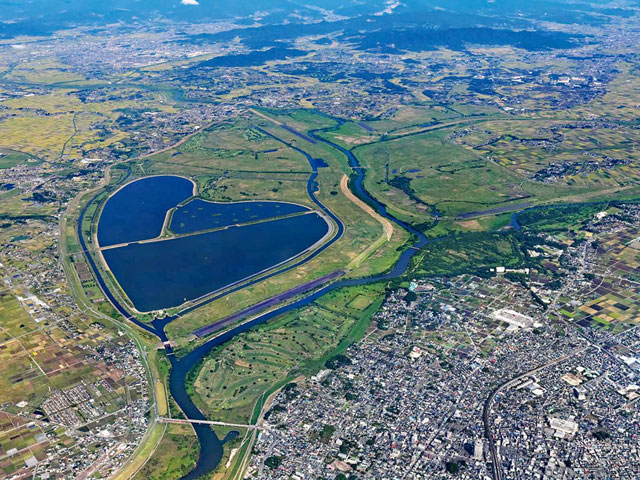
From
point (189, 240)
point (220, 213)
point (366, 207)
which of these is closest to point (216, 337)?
point (189, 240)

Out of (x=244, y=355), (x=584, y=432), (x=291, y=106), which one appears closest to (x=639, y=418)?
(x=584, y=432)

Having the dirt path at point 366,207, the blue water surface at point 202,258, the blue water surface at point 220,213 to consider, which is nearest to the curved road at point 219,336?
the dirt path at point 366,207

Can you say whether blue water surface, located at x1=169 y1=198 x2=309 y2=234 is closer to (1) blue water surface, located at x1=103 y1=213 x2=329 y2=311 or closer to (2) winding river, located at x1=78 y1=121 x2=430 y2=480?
(1) blue water surface, located at x1=103 y1=213 x2=329 y2=311

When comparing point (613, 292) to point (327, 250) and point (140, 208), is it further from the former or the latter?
point (140, 208)

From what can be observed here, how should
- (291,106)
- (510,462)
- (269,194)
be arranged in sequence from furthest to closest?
(291,106) < (269,194) < (510,462)

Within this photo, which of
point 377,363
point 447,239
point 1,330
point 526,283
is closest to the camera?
point 377,363

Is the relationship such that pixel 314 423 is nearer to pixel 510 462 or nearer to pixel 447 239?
pixel 510 462

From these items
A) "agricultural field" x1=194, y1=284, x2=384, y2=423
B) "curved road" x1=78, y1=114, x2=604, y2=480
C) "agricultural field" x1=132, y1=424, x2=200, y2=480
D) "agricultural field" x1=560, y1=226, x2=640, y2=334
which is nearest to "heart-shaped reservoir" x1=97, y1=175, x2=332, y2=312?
"curved road" x1=78, y1=114, x2=604, y2=480

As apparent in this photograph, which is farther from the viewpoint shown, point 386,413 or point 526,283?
point 526,283

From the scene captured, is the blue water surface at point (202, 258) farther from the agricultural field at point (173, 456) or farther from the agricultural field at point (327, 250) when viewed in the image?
the agricultural field at point (173, 456)
